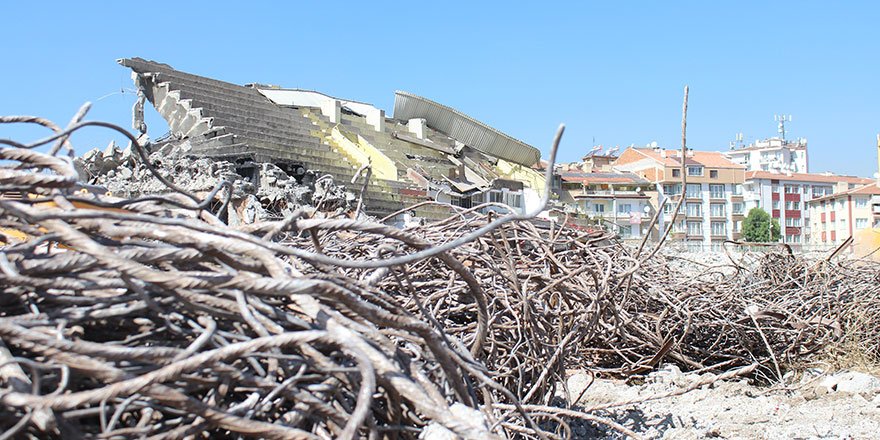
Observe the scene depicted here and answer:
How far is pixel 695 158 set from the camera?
2687 inches

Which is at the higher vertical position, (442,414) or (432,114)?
(432,114)

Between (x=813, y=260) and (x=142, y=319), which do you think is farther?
(x=813, y=260)

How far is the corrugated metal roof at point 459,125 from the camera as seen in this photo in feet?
113

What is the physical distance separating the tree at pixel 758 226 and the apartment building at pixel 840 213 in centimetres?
342

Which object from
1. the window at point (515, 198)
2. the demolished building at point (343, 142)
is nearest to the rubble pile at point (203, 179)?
the demolished building at point (343, 142)

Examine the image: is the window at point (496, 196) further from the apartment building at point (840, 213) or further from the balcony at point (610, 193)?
the apartment building at point (840, 213)

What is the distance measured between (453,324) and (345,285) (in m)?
1.02

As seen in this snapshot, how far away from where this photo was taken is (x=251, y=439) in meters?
1.27

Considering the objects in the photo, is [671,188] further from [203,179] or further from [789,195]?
[203,179]

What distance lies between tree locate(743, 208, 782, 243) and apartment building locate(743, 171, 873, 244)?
3829 mm

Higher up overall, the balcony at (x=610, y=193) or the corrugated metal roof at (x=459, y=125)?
the corrugated metal roof at (x=459, y=125)

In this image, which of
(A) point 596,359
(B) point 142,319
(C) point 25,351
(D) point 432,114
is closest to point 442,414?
(B) point 142,319

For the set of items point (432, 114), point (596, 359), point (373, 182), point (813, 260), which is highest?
point (432, 114)

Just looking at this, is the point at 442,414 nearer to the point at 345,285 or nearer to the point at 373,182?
the point at 345,285
